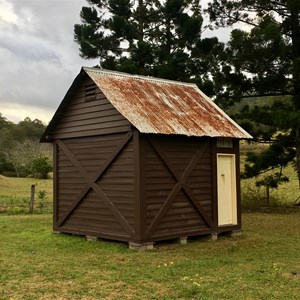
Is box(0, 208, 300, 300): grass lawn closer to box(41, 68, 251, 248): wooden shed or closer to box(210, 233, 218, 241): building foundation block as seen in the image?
box(210, 233, 218, 241): building foundation block

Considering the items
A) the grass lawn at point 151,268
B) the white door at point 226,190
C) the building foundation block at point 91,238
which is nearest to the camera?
the grass lawn at point 151,268

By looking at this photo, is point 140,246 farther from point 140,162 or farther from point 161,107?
point 161,107

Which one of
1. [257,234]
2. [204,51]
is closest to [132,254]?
[257,234]

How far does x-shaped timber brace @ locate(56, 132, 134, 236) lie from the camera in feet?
40.1

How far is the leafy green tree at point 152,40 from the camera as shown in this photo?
25016 millimetres

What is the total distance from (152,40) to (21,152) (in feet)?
115

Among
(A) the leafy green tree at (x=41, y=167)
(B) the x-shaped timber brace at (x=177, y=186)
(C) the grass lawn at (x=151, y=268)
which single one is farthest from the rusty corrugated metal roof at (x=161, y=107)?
(A) the leafy green tree at (x=41, y=167)

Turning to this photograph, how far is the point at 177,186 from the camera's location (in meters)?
12.6

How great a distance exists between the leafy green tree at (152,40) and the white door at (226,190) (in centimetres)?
975

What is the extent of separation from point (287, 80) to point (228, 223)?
885 cm

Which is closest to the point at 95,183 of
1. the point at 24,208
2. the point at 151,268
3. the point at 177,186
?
the point at 177,186

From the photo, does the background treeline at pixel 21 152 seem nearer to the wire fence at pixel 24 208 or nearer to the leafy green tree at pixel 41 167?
the leafy green tree at pixel 41 167

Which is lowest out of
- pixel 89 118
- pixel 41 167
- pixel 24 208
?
pixel 24 208

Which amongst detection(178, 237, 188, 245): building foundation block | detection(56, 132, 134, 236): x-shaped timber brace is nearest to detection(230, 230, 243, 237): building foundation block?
detection(178, 237, 188, 245): building foundation block
